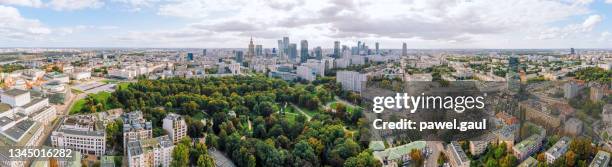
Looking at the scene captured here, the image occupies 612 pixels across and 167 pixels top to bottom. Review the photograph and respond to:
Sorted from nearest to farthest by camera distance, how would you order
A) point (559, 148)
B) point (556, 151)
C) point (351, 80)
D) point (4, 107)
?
1. point (556, 151)
2. point (559, 148)
3. point (4, 107)
4. point (351, 80)

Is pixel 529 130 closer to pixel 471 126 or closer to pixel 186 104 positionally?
pixel 471 126

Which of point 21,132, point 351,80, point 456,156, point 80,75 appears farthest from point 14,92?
point 456,156

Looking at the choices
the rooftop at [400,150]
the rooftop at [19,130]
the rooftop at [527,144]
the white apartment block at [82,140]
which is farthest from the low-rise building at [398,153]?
the rooftop at [19,130]

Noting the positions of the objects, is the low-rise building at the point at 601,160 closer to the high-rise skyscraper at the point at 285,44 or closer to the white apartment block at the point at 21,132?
the white apartment block at the point at 21,132

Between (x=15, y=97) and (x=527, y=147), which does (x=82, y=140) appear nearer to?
(x=15, y=97)

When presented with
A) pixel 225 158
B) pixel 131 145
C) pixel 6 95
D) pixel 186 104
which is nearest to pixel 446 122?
pixel 225 158

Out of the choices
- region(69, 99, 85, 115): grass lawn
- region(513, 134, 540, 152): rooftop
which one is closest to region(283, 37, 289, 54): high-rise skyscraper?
region(69, 99, 85, 115): grass lawn
